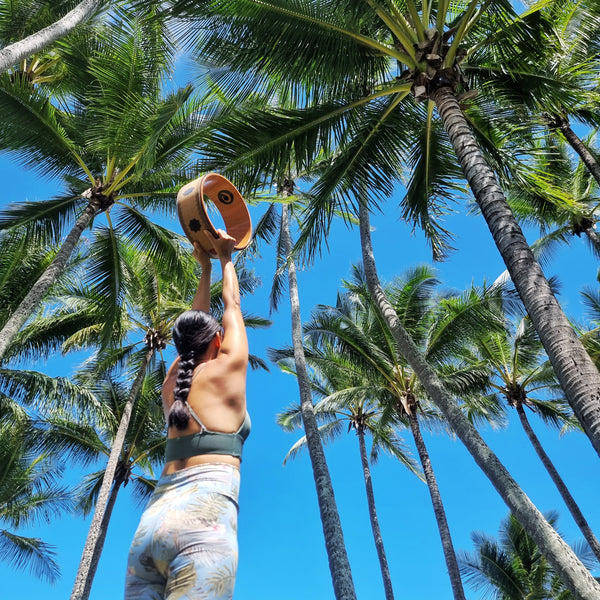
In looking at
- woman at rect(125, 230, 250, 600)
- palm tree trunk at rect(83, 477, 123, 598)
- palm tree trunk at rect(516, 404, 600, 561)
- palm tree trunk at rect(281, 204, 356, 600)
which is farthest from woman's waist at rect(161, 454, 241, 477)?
palm tree trunk at rect(516, 404, 600, 561)

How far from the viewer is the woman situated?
166 cm

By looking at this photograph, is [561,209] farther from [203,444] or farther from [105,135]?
[203,444]

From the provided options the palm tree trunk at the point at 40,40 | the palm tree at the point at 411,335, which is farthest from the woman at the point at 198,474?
the palm tree at the point at 411,335

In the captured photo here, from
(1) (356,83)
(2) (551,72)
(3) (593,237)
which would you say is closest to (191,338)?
(1) (356,83)

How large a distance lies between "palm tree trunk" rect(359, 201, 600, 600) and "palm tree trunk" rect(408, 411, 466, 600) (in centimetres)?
708

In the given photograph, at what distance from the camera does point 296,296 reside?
16.0 m

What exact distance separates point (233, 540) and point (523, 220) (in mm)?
18103

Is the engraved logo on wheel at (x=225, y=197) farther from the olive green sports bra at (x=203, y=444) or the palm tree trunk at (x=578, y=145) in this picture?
the palm tree trunk at (x=578, y=145)

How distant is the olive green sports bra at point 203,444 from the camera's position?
1.91 metres

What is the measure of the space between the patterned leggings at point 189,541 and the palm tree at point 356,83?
13.1ft

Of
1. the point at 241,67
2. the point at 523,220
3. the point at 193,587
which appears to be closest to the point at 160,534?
the point at 193,587

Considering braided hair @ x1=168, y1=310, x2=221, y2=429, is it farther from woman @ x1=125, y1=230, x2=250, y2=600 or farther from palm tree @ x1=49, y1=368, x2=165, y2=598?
palm tree @ x1=49, y1=368, x2=165, y2=598

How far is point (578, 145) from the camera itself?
42.5ft

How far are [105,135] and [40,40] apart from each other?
330 cm
